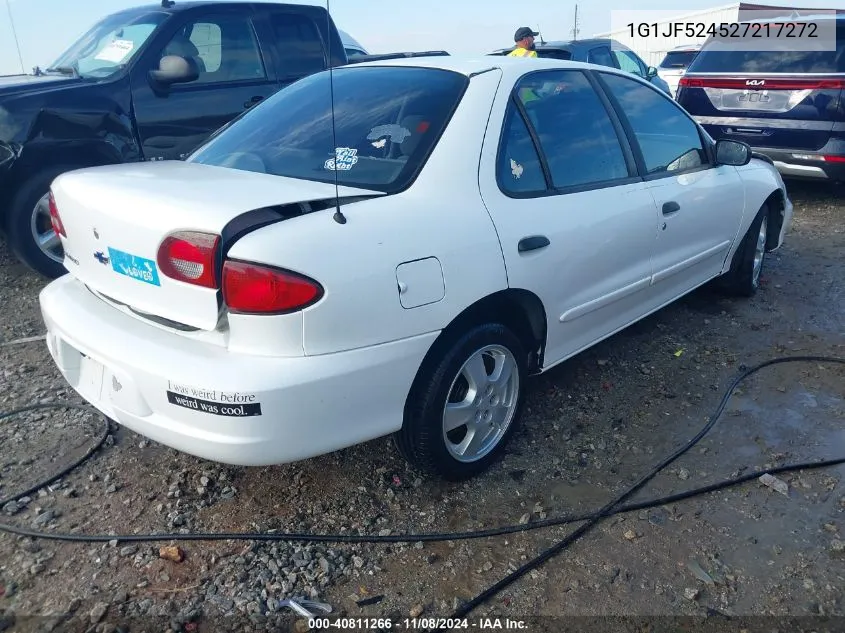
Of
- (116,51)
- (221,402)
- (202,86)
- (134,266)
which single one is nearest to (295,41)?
(202,86)

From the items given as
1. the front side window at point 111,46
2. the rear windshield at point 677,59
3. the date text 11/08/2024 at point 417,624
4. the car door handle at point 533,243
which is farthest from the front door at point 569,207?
the rear windshield at point 677,59

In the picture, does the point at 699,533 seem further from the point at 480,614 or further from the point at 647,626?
the point at 480,614

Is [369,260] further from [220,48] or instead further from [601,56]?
[601,56]

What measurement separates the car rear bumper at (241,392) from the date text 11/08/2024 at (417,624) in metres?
0.52

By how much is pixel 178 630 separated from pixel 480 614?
0.93 metres

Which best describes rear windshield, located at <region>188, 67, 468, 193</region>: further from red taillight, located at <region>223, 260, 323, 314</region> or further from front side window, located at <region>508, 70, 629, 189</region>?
red taillight, located at <region>223, 260, 323, 314</region>

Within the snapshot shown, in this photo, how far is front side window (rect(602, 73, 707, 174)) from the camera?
3.57 meters

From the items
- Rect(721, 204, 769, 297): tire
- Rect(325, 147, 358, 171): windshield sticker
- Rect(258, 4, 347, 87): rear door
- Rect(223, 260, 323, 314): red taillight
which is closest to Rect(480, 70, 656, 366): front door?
Rect(325, 147, 358, 171): windshield sticker

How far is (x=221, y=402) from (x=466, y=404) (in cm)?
102

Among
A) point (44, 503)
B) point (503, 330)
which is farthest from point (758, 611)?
point (44, 503)

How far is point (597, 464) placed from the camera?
9.85 feet

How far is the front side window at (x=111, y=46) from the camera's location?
516 cm

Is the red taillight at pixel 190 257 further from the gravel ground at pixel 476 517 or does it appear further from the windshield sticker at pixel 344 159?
the gravel ground at pixel 476 517

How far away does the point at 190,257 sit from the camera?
6.91ft
